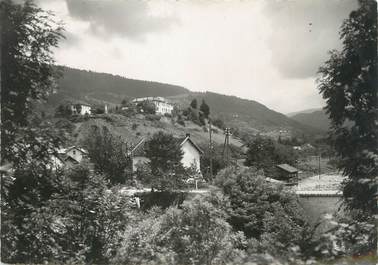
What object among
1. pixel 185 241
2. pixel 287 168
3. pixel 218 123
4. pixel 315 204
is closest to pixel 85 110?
pixel 185 241

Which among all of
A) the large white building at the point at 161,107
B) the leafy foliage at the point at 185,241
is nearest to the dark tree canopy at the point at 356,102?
the leafy foliage at the point at 185,241

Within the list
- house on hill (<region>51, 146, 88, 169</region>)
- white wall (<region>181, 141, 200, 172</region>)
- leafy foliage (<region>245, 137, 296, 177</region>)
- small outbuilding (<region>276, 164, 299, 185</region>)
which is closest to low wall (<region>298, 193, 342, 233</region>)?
house on hill (<region>51, 146, 88, 169</region>)

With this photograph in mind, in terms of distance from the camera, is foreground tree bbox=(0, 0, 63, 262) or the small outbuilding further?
the small outbuilding

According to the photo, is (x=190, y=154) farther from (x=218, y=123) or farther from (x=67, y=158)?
(x=67, y=158)

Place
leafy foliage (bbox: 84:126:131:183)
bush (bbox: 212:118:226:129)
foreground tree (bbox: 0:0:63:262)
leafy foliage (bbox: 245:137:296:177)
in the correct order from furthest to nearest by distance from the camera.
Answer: bush (bbox: 212:118:226:129) → leafy foliage (bbox: 245:137:296:177) → leafy foliage (bbox: 84:126:131:183) → foreground tree (bbox: 0:0:63:262)

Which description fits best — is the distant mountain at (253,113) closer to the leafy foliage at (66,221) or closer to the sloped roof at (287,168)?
the sloped roof at (287,168)

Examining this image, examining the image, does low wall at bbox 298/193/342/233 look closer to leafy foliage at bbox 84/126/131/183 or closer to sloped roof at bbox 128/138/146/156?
leafy foliage at bbox 84/126/131/183

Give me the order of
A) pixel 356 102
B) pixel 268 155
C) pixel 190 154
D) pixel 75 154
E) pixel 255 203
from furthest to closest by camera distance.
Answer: pixel 268 155
pixel 190 154
pixel 255 203
pixel 75 154
pixel 356 102

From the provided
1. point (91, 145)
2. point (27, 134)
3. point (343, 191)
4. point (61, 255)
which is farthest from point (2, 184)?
point (343, 191)

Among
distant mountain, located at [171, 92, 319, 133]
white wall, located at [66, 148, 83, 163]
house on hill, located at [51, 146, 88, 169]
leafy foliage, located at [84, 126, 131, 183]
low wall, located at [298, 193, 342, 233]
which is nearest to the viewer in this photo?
house on hill, located at [51, 146, 88, 169]
